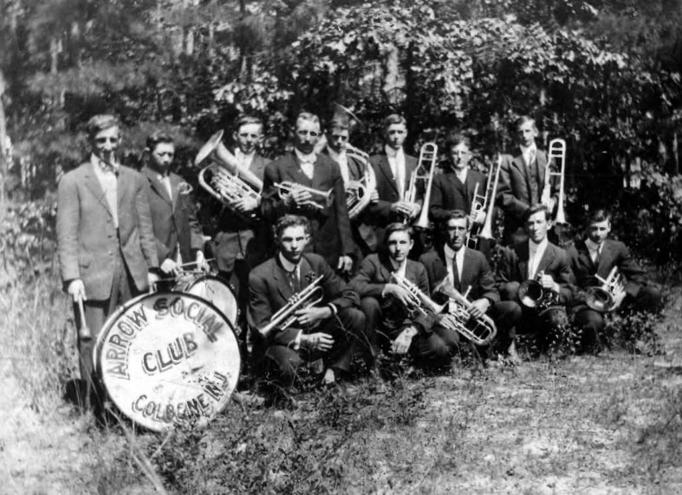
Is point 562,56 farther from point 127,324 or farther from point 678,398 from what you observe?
point 127,324

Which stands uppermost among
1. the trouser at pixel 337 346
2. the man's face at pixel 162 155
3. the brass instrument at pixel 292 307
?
the man's face at pixel 162 155

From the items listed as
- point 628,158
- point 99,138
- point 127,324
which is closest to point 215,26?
point 99,138

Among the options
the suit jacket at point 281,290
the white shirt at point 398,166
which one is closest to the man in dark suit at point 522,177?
the white shirt at point 398,166

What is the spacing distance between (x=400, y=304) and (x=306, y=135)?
3.87 ft

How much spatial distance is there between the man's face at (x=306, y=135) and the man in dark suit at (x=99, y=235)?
44.4 inches

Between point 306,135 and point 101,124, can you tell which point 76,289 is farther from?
point 306,135

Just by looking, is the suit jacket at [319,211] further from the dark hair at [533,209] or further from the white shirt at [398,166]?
the dark hair at [533,209]

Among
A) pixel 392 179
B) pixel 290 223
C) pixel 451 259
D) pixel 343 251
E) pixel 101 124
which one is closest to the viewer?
pixel 101 124

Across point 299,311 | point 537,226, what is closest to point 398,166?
point 537,226

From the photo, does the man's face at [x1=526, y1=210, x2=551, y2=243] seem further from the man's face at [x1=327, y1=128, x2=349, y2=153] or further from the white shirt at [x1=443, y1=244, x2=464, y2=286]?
the man's face at [x1=327, y1=128, x2=349, y2=153]

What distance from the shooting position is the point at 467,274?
570 centimetres

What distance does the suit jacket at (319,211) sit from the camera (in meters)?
5.42

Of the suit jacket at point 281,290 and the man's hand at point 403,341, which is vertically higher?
the suit jacket at point 281,290

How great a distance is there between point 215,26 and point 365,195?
75.8 inches
